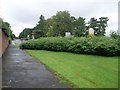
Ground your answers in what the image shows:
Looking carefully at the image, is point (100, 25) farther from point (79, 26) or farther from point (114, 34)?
point (114, 34)

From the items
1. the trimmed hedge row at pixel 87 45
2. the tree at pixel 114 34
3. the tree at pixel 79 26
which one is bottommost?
the trimmed hedge row at pixel 87 45

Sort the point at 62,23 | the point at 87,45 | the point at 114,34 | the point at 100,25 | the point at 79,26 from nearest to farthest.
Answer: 1. the point at 87,45
2. the point at 114,34
3. the point at 62,23
4. the point at 79,26
5. the point at 100,25

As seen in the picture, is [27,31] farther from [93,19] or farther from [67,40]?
[67,40]

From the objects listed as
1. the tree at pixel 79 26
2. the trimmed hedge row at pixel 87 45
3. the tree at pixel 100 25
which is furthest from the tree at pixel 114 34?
the tree at pixel 100 25

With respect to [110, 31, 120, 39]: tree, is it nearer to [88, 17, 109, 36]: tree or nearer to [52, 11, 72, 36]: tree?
[52, 11, 72, 36]: tree

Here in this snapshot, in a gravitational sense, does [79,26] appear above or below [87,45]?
above

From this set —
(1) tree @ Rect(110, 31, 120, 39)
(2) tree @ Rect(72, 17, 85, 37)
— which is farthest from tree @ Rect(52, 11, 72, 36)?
(1) tree @ Rect(110, 31, 120, 39)

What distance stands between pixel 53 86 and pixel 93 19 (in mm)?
97743

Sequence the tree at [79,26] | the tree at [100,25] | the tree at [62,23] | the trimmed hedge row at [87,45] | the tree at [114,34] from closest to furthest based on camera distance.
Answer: the trimmed hedge row at [87,45]
the tree at [114,34]
the tree at [62,23]
the tree at [79,26]
the tree at [100,25]

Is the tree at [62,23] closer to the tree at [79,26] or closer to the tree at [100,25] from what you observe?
the tree at [79,26]

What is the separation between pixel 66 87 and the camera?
841cm

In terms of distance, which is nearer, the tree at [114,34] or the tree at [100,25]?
the tree at [114,34]

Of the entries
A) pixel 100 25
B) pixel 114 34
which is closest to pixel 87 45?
pixel 114 34

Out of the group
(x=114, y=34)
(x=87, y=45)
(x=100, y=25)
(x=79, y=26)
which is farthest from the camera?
(x=100, y=25)
